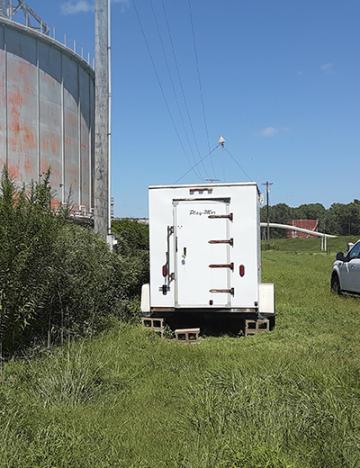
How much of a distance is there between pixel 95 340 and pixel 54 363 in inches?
82.4

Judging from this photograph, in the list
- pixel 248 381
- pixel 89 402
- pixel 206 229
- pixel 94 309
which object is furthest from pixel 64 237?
pixel 248 381

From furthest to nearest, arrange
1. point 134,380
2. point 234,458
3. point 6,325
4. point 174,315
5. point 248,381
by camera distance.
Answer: point 174,315
point 6,325
point 134,380
point 248,381
point 234,458

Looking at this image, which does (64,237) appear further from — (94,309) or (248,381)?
(248,381)

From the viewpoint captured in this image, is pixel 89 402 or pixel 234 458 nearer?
pixel 234 458

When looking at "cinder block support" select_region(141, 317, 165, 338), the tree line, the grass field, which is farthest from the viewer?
the tree line

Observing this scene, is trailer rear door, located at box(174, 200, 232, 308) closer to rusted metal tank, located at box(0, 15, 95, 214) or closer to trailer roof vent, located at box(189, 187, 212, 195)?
trailer roof vent, located at box(189, 187, 212, 195)

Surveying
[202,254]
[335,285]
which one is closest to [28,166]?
[335,285]

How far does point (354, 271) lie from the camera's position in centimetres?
1470

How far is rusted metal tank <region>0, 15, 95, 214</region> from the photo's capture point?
30922mm

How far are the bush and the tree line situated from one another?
462 feet

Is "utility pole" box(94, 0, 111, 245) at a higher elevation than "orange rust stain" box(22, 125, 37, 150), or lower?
lower

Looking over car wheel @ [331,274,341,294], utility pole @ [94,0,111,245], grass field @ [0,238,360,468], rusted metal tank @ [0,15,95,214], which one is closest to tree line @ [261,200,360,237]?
rusted metal tank @ [0,15,95,214]

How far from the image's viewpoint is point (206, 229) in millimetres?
10055

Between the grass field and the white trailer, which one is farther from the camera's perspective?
the white trailer
